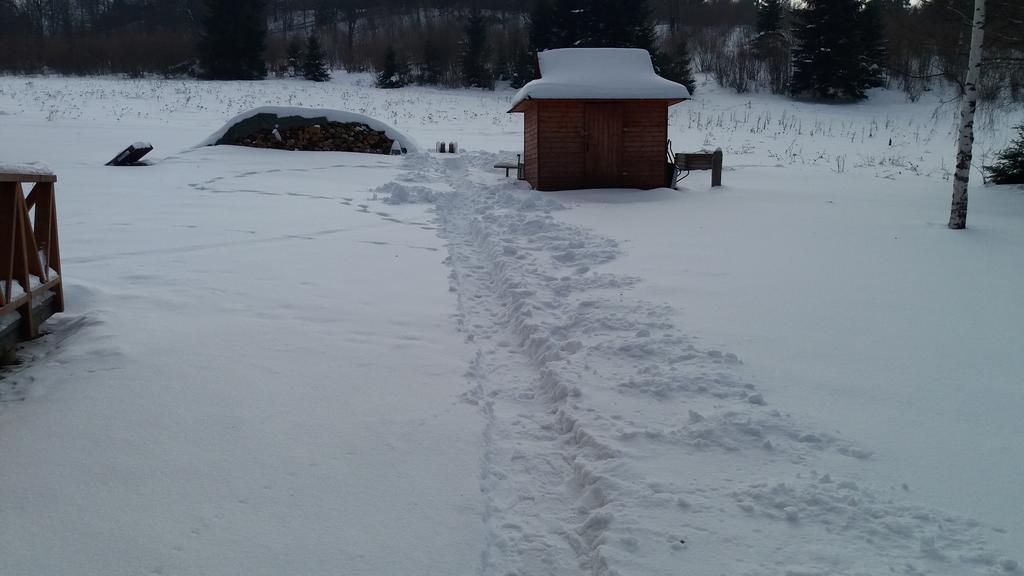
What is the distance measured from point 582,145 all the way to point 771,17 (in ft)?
117

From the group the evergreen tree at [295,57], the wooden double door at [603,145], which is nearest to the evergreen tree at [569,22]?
the evergreen tree at [295,57]

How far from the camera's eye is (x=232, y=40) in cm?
4428

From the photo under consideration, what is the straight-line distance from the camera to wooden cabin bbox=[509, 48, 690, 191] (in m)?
15.1

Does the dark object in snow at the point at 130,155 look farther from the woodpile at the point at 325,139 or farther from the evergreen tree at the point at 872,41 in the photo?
the evergreen tree at the point at 872,41

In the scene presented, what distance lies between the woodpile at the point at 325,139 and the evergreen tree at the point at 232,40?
28.5 m

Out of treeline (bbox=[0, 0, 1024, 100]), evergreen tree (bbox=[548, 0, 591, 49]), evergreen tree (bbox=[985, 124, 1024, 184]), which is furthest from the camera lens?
evergreen tree (bbox=[548, 0, 591, 49])

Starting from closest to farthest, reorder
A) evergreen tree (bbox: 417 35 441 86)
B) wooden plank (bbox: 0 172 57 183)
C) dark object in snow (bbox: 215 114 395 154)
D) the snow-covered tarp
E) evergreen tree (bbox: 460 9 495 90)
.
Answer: wooden plank (bbox: 0 172 57 183), the snow-covered tarp, dark object in snow (bbox: 215 114 395 154), evergreen tree (bbox: 460 9 495 90), evergreen tree (bbox: 417 35 441 86)

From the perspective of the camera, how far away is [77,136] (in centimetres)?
1930

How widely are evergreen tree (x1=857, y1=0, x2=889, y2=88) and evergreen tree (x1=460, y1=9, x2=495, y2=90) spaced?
901 inches

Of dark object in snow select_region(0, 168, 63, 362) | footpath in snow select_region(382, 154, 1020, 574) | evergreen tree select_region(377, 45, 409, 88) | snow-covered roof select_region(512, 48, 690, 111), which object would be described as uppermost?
evergreen tree select_region(377, 45, 409, 88)

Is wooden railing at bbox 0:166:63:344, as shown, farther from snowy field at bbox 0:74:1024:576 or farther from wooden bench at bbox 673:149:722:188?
wooden bench at bbox 673:149:722:188

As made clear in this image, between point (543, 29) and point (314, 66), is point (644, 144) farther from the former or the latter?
point (314, 66)

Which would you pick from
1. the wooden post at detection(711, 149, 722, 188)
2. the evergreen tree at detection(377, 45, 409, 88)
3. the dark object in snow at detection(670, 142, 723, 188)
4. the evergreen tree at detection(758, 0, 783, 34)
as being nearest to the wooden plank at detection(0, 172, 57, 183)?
the dark object in snow at detection(670, 142, 723, 188)

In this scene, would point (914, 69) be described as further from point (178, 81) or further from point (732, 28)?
point (178, 81)
